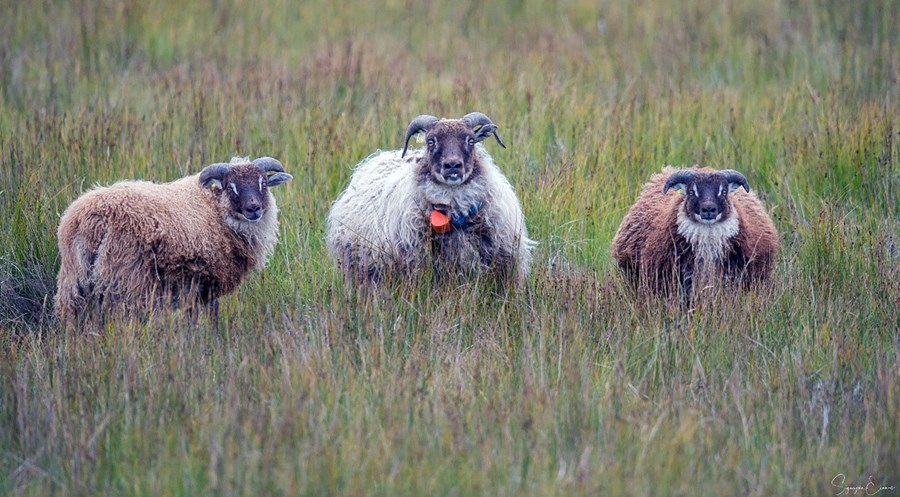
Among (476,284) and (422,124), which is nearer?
(476,284)

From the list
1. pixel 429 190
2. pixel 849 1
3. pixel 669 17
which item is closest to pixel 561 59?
pixel 669 17

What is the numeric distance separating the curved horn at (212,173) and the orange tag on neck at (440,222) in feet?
5.11

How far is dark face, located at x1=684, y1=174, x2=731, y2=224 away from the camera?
7398mm

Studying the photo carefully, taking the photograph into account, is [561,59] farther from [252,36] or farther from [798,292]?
[798,292]

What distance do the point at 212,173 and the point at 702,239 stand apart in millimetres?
3598

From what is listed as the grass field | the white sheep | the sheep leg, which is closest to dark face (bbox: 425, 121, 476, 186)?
the white sheep

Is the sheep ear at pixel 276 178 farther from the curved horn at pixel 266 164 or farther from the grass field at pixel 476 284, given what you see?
the grass field at pixel 476 284

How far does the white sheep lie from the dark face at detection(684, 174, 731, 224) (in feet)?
4.18

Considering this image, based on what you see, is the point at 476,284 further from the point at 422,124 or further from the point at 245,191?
the point at 245,191

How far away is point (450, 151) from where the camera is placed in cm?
751

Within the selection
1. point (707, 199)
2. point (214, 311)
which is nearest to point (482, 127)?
point (707, 199)

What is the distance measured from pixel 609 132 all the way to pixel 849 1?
541 cm

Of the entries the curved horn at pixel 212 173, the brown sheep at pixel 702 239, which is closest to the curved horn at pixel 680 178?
the brown sheep at pixel 702 239

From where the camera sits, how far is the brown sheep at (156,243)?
21.6 feet
